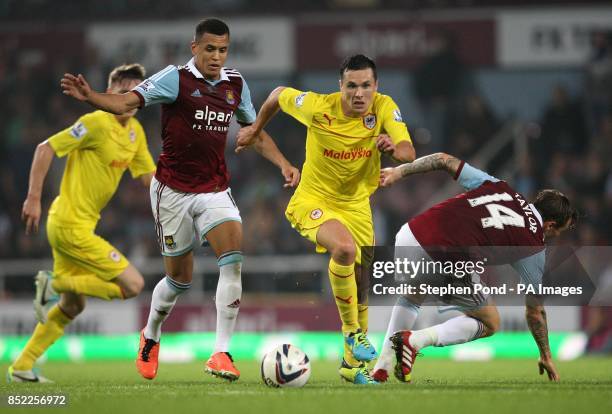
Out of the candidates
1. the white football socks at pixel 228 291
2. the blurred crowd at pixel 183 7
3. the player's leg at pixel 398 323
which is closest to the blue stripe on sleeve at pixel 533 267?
the player's leg at pixel 398 323

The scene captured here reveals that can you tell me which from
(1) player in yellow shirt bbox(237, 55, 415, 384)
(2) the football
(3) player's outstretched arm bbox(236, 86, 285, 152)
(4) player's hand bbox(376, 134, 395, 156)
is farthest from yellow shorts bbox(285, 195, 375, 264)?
(2) the football

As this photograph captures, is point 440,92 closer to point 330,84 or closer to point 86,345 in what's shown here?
point 330,84

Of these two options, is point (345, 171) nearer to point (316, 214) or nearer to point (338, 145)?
point (338, 145)

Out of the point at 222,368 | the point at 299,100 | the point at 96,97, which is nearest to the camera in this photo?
the point at 96,97

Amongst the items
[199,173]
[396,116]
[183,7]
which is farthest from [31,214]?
[183,7]

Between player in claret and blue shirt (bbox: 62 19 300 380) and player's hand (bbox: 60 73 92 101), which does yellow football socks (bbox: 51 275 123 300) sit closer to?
player in claret and blue shirt (bbox: 62 19 300 380)

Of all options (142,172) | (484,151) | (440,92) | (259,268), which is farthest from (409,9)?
(142,172)

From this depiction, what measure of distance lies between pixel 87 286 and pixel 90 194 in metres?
0.79

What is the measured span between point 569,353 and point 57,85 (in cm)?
918

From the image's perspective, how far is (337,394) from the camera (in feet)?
21.2

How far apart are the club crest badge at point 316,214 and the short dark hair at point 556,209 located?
152 cm

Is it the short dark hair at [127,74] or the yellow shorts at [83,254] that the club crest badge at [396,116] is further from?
the yellow shorts at [83,254]

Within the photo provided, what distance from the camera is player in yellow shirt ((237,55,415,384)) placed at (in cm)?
750

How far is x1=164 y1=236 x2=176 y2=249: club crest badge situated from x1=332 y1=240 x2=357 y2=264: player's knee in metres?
1.22
